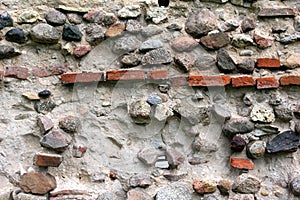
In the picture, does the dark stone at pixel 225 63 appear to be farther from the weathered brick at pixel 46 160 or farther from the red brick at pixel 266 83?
the weathered brick at pixel 46 160

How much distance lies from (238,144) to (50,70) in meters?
1.04

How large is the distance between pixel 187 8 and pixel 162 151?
791 mm

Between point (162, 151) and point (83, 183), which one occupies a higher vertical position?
point (162, 151)

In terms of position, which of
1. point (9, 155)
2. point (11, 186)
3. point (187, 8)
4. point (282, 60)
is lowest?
point (11, 186)

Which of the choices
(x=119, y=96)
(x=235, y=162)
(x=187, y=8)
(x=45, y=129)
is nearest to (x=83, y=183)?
(x=45, y=129)

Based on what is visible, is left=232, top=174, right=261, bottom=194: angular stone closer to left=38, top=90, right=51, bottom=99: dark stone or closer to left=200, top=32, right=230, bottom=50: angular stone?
left=200, top=32, right=230, bottom=50: angular stone

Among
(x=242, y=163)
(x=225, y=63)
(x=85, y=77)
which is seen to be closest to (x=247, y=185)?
(x=242, y=163)

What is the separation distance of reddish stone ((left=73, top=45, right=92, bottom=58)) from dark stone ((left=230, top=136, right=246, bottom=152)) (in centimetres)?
89

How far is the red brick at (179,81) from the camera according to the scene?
206 cm

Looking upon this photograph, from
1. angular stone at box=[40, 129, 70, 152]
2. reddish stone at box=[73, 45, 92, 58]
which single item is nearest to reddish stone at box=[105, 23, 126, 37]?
reddish stone at box=[73, 45, 92, 58]

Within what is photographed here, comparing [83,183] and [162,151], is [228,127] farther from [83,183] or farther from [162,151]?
[83,183]

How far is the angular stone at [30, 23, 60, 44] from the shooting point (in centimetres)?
205

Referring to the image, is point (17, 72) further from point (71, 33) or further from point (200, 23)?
point (200, 23)

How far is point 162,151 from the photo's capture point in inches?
80.0
